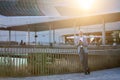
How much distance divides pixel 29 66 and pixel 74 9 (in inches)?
1177

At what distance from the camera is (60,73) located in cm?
1206

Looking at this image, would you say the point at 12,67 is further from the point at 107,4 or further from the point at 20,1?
the point at 20,1

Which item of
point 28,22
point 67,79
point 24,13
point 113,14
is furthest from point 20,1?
point 67,79

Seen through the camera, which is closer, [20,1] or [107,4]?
[107,4]

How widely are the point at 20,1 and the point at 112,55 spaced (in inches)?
1556

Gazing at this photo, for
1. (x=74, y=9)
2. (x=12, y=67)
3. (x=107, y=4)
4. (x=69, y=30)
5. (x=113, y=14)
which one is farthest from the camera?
(x=69, y=30)

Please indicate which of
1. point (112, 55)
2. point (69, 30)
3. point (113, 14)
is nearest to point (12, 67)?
point (112, 55)

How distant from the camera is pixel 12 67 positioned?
38.6 feet

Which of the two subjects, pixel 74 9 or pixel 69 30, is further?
pixel 69 30

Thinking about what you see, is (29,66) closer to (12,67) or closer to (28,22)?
(12,67)

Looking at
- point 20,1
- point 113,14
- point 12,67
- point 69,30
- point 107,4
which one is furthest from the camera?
point 20,1

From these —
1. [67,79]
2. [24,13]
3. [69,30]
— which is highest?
[24,13]

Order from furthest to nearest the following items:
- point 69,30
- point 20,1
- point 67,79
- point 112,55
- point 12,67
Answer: point 20,1 → point 69,30 → point 112,55 → point 12,67 → point 67,79

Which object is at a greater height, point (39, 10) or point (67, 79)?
point (39, 10)
